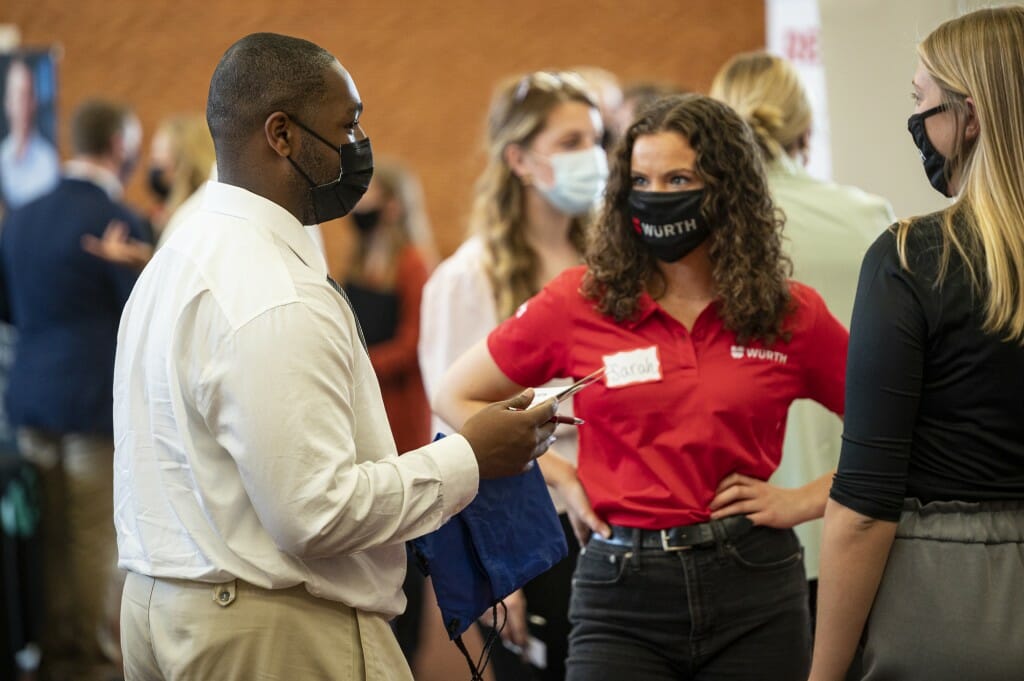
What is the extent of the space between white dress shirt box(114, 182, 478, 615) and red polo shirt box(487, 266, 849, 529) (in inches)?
18.6

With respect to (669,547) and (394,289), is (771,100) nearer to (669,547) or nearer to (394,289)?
(669,547)

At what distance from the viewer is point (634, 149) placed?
2301 millimetres

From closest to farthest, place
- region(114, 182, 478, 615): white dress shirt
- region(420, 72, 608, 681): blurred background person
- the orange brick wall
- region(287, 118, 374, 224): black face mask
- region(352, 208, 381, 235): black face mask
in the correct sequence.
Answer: region(114, 182, 478, 615): white dress shirt < region(287, 118, 374, 224): black face mask < region(420, 72, 608, 681): blurred background person < region(352, 208, 381, 235): black face mask < the orange brick wall

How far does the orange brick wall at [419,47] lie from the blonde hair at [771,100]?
156 inches

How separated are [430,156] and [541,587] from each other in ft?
15.4

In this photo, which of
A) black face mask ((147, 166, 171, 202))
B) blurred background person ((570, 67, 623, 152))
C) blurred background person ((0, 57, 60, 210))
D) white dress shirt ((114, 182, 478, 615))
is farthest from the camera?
black face mask ((147, 166, 171, 202))

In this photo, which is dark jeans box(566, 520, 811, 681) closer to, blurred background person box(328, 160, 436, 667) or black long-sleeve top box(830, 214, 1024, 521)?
black long-sleeve top box(830, 214, 1024, 521)

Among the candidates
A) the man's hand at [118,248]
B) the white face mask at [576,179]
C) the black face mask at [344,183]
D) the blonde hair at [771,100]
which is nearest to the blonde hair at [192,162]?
the man's hand at [118,248]

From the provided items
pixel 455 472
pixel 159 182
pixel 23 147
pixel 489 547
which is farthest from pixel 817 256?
pixel 159 182

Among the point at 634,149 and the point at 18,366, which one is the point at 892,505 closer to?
the point at 634,149

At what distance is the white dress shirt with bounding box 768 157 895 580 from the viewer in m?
2.70

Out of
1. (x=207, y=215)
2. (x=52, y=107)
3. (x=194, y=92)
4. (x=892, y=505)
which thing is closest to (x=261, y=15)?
(x=194, y=92)

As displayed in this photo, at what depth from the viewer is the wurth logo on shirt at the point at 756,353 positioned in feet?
7.14

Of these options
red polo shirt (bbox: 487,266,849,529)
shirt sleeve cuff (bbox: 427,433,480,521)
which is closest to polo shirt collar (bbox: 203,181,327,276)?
shirt sleeve cuff (bbox: 427,433,480,521)
